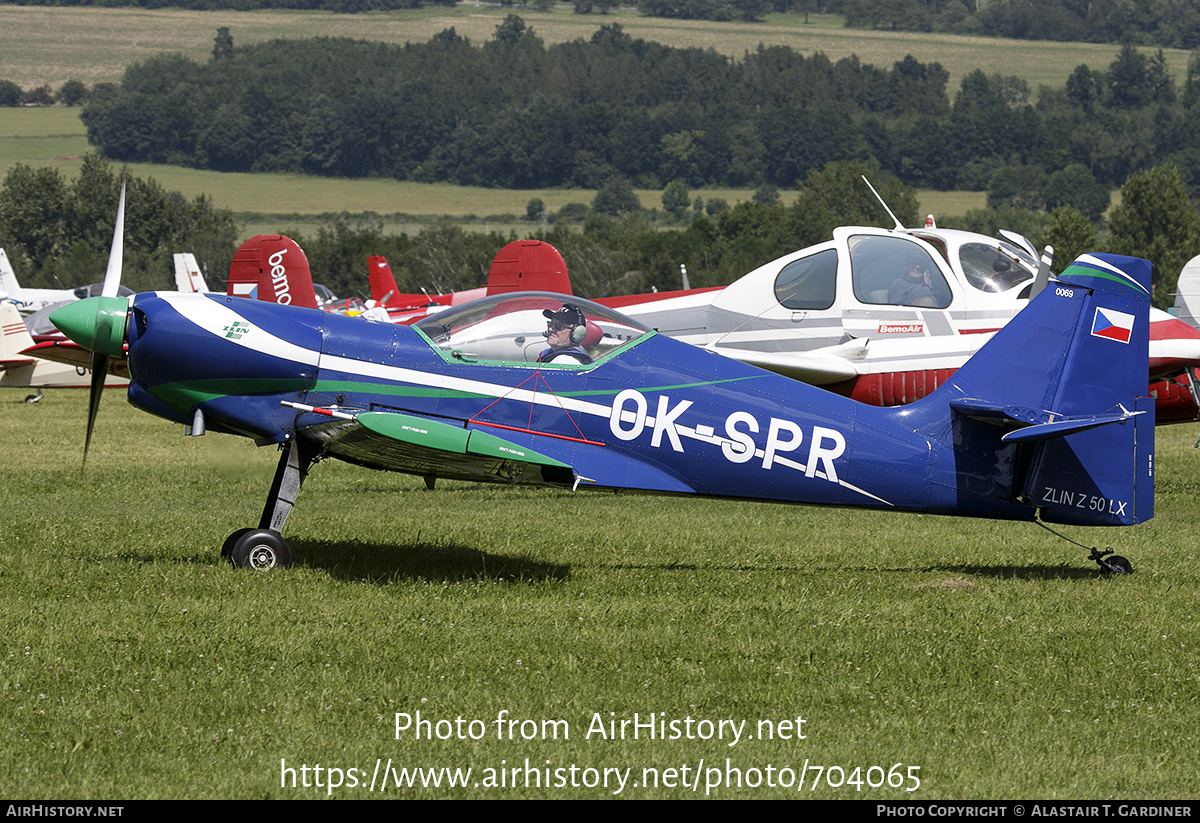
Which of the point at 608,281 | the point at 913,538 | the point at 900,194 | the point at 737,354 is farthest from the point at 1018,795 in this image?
the point at 900,194

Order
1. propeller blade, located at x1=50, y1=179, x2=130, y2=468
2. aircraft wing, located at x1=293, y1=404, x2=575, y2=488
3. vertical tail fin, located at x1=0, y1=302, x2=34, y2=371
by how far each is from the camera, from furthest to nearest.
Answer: vertical tail fin, located at x1=0, y1=302, x2=34, y2=371
propeller blade, located at x1=50, y1=179, x2=130, y2=468
aircraft wing, located at x1=293, y1=404, x2=575, y2=488

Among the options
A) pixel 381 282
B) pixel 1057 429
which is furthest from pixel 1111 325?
pixel 381 282

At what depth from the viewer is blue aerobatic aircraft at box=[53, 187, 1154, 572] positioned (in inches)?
316

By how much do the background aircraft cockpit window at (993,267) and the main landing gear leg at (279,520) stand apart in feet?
24.8

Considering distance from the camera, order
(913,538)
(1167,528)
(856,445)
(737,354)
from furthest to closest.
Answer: (737,354)
(1167,528)
(913,538)
(856,445)

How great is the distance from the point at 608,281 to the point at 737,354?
78797 millimetres

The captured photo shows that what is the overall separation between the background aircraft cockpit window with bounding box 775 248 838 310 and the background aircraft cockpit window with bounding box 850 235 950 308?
9.7 inches

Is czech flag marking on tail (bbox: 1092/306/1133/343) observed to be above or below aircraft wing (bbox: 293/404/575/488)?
above

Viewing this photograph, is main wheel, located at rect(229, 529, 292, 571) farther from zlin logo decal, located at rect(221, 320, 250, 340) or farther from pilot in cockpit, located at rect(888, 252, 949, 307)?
pilot in cockpit, located at rect(888, 252, 949, 307)

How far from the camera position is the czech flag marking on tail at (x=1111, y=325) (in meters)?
8.56

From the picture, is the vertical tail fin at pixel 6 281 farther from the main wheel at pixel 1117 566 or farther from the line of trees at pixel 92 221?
the line of trees at pixel 92 221

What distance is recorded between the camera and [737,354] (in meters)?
13.4

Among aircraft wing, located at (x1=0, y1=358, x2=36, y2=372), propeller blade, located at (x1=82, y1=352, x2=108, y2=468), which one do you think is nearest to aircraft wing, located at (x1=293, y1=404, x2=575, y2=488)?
propeller blade, located at (x1=82, y1=352, x2=108, y2=468)

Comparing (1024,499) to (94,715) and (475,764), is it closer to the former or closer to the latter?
(475,764)
